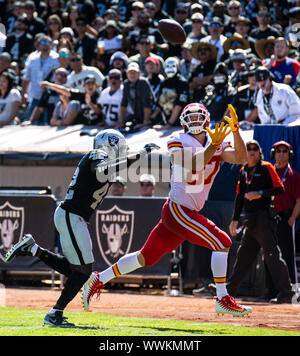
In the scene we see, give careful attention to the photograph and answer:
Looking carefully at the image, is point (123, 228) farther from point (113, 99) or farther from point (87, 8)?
point (87, 8)

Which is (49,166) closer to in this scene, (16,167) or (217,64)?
(16,167)

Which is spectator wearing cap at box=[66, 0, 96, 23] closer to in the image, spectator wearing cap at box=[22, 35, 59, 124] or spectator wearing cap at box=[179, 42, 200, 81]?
spectator wearing cap at box=[22, 35, 59, 124]

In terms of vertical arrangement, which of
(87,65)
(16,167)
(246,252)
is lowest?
(246,252)

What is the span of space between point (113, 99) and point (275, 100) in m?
3.72

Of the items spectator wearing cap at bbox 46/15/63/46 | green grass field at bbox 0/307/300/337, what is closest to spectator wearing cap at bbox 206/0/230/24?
spectator wearing cap at bbox 46/15/63/46

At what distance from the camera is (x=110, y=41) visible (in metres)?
16.8

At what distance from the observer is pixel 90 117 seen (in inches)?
596

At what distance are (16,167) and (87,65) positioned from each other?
355 cm

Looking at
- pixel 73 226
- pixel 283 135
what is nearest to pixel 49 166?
pixel 283 135

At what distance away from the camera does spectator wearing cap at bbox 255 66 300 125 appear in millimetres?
11938

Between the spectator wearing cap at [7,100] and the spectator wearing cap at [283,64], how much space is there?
18.4ft

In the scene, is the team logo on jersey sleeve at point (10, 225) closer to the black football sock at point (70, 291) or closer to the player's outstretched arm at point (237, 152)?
the black football sock at point (70, 291)

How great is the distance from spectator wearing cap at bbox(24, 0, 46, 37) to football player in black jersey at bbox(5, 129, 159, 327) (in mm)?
12105

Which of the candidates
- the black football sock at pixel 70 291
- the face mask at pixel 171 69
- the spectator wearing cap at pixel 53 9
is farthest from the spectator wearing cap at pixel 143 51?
the black football sock at pixel 70 291
